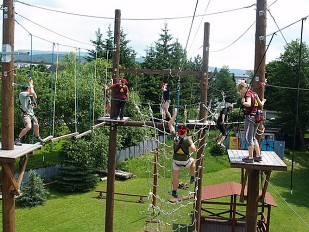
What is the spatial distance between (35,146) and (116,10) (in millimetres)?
4319

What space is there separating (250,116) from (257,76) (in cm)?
71

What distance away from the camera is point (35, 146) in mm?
7316

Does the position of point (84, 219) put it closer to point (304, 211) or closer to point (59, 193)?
point (59, 193)

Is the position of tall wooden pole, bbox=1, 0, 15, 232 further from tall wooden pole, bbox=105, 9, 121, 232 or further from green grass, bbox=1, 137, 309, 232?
green grass, bbox=1, 137, 309, 232

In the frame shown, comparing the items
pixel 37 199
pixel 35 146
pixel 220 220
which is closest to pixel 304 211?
pixel 220 220

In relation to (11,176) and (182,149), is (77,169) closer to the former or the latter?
(11,176)

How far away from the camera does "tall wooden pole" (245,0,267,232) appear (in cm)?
646

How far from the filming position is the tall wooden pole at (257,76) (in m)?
6.46

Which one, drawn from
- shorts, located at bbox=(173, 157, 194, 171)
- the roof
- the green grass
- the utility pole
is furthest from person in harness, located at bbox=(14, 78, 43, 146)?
the roof

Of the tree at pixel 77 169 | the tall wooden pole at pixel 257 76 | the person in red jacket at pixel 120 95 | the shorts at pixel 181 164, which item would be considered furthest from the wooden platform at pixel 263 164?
the tree at pixel 77 169

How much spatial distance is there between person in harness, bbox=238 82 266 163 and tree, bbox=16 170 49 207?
1365 cm

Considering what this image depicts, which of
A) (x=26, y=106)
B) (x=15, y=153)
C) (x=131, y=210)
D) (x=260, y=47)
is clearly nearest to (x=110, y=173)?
(x=26, y=106)

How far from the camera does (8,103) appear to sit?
22.1 ft

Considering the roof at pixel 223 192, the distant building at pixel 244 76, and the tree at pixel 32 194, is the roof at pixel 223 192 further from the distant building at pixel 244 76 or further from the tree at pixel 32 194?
the tree at pixel 32 194
